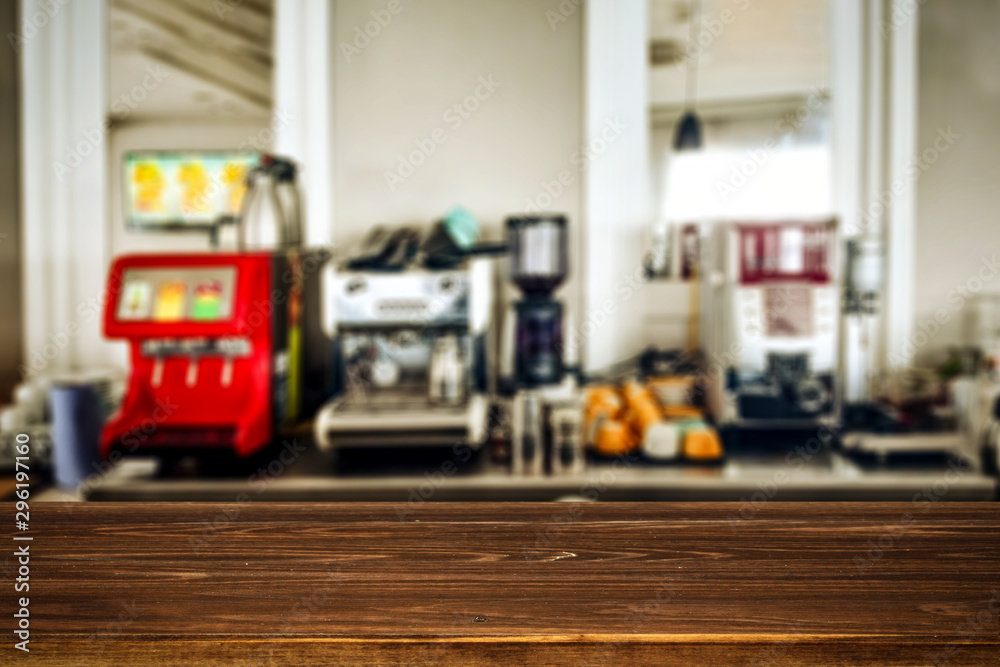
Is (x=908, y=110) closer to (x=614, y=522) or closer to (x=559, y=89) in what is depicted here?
(x=559, y=89)

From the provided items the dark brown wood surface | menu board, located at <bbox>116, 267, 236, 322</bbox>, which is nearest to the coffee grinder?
menu board, located at <bbox>116, 267, 236, 322</bbox>

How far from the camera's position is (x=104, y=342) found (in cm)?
294

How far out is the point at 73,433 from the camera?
2.20 meters

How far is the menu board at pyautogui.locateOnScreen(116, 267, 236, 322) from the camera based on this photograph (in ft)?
7.14

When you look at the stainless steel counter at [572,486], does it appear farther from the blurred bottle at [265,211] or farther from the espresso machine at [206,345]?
the blurred bottle at [265,211]

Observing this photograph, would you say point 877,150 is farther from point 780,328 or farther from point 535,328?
point 535,328

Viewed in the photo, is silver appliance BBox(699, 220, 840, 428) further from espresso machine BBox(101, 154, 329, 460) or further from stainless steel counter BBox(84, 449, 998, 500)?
espresso machine BBox(101, 154, 329, 460)

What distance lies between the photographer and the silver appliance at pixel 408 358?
215 cm

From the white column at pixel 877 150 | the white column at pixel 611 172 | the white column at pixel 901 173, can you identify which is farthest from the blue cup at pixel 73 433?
the white column at pixel 901 173

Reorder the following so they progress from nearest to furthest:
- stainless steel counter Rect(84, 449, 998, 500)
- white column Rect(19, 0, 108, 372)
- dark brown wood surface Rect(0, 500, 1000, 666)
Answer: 1. dark brown wood surface Rect(0, 500, 1000, 666)
2. stainless steel counter Rect(84, 449, 998, 500)
3. white column Rect(19, 0, 108, 372)

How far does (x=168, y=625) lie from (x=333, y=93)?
241 cm

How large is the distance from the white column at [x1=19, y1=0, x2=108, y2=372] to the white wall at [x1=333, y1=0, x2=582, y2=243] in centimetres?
88

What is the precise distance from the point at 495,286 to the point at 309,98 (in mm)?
950

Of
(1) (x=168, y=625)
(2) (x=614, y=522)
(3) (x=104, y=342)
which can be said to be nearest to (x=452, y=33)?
(3) (x=104, y=342)
